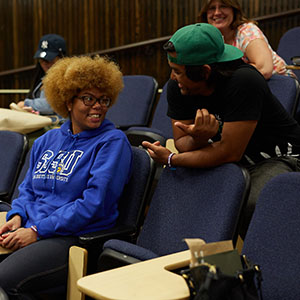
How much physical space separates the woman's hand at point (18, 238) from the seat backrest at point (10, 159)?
0.69 m

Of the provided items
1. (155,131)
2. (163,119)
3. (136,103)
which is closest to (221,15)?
(155,131)

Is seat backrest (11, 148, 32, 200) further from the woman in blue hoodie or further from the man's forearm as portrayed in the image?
the man's forearm

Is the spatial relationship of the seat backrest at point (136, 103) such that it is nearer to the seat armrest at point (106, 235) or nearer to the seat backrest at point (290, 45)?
the seat backrest at point (290, 45)

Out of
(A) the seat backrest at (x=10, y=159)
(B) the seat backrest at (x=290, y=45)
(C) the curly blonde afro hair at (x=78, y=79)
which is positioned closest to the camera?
(C) the curly blonde afro hair at (x=78, y=79)

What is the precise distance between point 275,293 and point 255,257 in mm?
112

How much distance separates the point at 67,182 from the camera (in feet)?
6.54

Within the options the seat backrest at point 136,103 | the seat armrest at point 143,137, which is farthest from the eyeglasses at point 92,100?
the seat backrest at point 136,103

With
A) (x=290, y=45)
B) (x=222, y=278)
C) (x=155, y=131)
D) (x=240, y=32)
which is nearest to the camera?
(x=222, y=278)

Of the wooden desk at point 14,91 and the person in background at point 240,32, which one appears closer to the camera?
the person in background at point 240,32

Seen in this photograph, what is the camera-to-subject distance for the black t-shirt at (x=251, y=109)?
5.98 feet

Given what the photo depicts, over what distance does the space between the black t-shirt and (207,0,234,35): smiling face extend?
734mm

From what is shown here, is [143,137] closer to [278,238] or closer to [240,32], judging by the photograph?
[240,32]

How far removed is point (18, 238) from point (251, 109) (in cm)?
89

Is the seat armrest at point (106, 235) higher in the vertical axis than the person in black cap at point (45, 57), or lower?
lower
